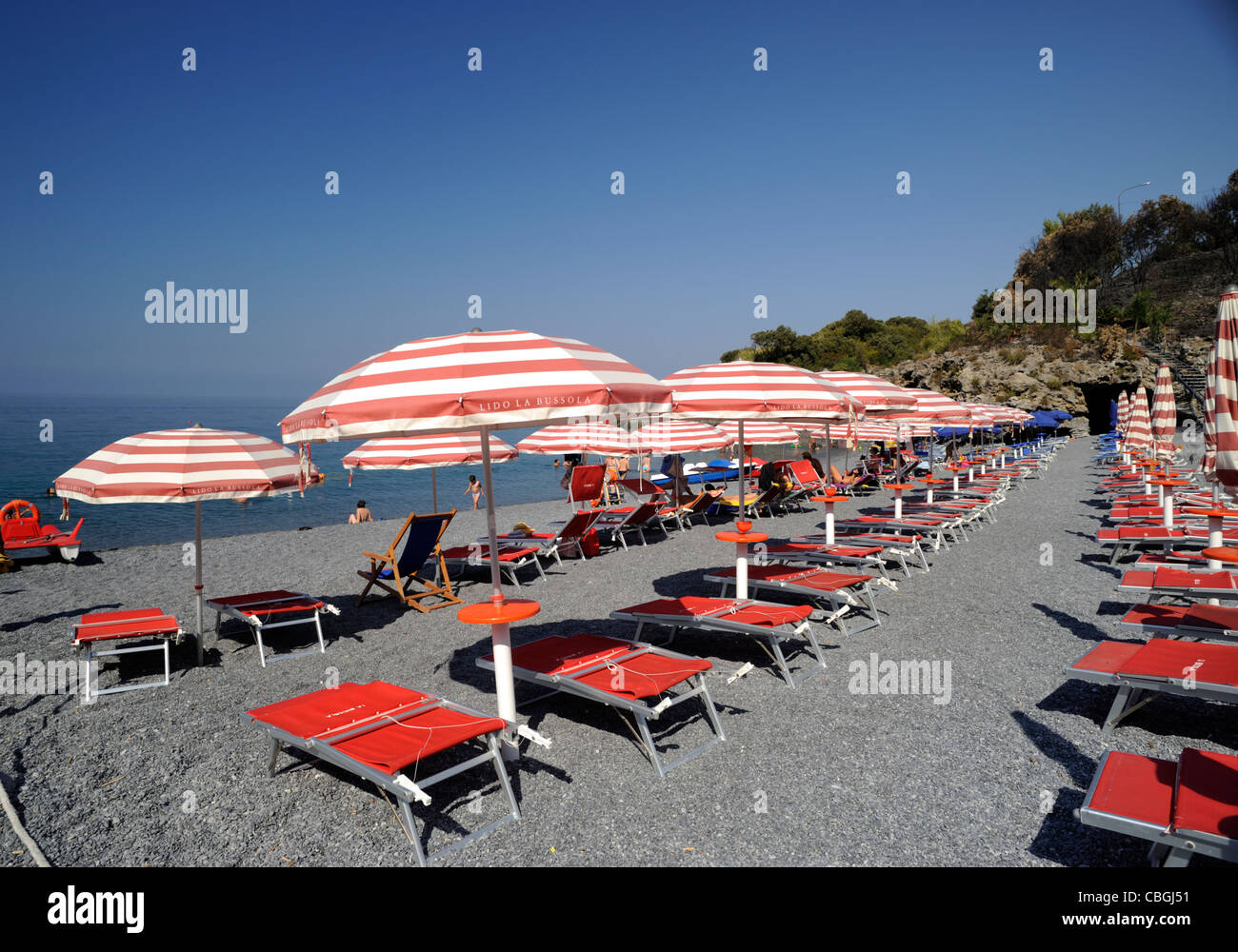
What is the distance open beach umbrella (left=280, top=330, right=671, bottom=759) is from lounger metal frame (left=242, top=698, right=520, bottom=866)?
40 cm

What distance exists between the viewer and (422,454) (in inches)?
341

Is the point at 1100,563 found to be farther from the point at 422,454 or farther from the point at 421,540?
the point at 422,454

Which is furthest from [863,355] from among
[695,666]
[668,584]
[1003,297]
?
[695,666]

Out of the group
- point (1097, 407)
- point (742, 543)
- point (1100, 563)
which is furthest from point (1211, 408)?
point (1097, 407)

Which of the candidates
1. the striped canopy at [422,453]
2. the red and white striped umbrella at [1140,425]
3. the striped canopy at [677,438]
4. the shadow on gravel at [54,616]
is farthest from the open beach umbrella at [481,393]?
the red and white striped umbrella at [1140,425]

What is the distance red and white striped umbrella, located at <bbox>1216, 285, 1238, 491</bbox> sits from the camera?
2.75 m

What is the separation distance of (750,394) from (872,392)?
318 cm

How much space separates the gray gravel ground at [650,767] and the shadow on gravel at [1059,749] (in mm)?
15

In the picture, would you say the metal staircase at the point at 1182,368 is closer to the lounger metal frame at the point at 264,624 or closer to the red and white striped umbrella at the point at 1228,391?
the red and white striped umbrella at the point at 1228,391

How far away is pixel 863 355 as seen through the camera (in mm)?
56281

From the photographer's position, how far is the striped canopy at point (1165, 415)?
10742mm

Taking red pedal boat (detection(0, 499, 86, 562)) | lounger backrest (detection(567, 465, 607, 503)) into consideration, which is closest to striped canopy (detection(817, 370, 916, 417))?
lounger backrest (detection(567, 465, 607, 503))
